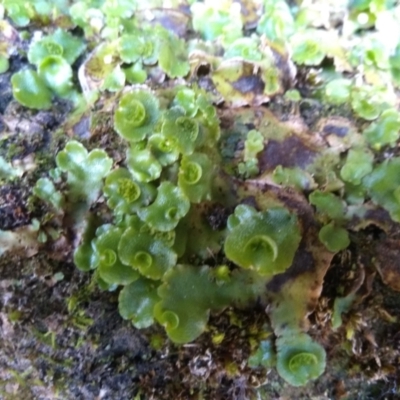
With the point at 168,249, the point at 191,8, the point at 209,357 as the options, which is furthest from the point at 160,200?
the point at 191,8

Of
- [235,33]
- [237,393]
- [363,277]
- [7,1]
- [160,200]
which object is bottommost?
[237,393]

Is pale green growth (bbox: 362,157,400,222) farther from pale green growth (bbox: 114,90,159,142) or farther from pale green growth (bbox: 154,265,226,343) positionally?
pale green growth (bbox: 114,90,159,142)

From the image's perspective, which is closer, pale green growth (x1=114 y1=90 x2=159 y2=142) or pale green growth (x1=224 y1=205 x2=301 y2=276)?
pale green growth (x1=224 y1=205 x2=301 y2=276)

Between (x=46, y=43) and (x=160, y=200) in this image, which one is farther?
(x=46, y=43)

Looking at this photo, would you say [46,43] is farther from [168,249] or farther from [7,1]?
[168,249]

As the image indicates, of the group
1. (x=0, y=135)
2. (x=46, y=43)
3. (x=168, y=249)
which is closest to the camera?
(x=168, y=249)

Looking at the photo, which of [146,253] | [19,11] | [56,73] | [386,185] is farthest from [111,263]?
[19,11]

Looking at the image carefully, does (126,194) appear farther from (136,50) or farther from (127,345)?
(136,50)

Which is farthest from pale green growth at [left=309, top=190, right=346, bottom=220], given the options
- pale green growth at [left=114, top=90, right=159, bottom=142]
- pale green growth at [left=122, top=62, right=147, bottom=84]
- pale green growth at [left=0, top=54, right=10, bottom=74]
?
pale green growth at [left=0, top=54, right=10, bottom=74]
